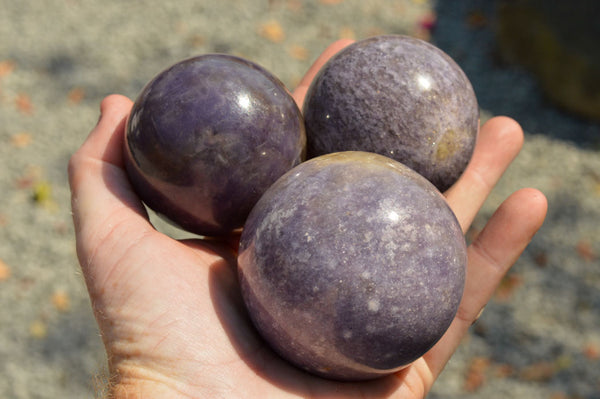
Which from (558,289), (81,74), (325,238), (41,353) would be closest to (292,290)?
(325,238)

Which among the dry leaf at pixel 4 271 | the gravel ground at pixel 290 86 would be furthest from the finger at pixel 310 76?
the dry leaf at pixel 4 271

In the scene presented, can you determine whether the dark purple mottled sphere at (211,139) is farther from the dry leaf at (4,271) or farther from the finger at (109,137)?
the dry leaf at (4,271)

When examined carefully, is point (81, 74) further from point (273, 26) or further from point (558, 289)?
point (558, 289)

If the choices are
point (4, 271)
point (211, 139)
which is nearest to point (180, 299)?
point (211, 139)

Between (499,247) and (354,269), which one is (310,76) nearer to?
(499,247)

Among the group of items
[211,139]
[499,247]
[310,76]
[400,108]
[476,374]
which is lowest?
[476,374]

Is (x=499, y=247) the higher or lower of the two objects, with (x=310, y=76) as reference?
lower

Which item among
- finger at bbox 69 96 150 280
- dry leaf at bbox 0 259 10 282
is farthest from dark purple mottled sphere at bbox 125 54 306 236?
dry leaf at bbox 0 259 10 282
